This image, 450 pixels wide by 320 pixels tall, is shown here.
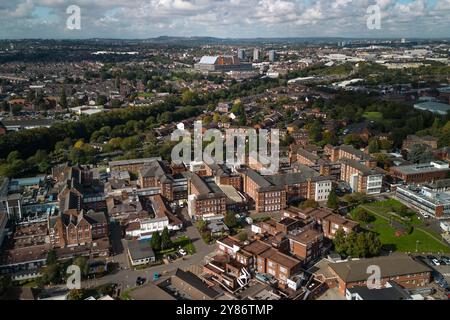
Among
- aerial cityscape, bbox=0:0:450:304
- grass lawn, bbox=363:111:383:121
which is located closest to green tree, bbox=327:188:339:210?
aerial cityscape, bbox=0:0:450:304

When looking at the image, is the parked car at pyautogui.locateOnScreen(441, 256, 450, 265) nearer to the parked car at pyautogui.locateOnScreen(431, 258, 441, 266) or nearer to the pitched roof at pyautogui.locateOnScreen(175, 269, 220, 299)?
the parked car at pyautogui.locateOnScreen(431, 258, 441, 266)

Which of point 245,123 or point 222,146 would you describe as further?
point 245,123

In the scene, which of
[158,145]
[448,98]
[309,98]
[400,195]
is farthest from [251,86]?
[400,195]

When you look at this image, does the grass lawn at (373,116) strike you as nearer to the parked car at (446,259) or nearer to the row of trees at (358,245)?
the parked car at (446,259)

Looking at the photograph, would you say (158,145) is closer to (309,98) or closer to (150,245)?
(150,245)

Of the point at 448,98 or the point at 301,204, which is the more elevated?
the point at 448,98

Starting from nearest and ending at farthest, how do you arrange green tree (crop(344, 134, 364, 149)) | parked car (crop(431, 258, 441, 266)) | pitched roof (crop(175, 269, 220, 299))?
1. pitched roof (crop(175, 269, 220, 299))
2. parked car (crop(431, 258, 441, 266))
3. green tree (crop(344, 134, 364, 149))

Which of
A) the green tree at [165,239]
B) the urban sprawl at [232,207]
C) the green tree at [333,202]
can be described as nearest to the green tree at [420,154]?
the urban sprawl at [232,207]
